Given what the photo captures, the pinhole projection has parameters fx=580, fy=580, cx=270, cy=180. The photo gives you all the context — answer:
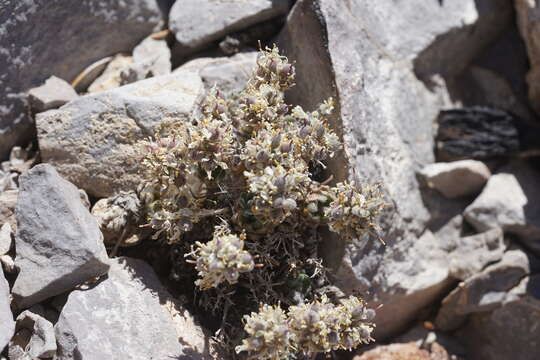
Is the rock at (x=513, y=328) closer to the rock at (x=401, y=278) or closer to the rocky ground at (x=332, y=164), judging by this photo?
the rocky ground at (x=332, y=164)

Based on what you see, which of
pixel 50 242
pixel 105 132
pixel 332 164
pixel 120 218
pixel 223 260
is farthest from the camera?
pixel 332 164

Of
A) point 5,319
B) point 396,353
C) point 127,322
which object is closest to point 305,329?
point 127,322

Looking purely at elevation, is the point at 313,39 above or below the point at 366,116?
above

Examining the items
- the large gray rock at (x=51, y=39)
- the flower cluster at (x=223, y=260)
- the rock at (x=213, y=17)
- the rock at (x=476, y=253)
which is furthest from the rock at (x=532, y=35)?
the flower cluster at (x=223, y=260)

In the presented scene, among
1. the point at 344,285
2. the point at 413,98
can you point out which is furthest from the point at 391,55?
the point at 344,285

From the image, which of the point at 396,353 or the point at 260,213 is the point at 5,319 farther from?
the point at 396,353

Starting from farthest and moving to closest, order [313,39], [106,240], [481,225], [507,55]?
[507,55] → [481,225] → [313,39] → [106,240]

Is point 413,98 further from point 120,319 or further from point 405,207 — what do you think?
point 120,319
